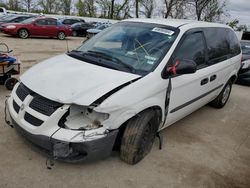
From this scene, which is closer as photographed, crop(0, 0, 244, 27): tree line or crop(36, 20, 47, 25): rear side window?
crop(36, 20, 47, 25): rear side window

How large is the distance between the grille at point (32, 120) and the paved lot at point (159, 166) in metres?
0.49

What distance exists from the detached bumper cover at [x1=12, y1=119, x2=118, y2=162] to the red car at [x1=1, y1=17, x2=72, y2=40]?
1596cm

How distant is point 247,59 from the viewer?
9227 millimetres

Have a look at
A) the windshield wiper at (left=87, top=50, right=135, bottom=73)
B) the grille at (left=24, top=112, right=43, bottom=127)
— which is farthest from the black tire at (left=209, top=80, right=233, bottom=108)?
the grille at (left=24, top=112, right=43, bottom=127)

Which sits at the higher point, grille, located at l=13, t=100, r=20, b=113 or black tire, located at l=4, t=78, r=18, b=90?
grille, located at l=13, t=100, r=20, b=113

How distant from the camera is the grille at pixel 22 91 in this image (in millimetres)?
3075

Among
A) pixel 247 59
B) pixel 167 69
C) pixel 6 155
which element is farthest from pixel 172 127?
pixel 247 59

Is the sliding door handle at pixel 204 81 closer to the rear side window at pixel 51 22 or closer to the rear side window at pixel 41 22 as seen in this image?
the rear side window at pixel 41 22

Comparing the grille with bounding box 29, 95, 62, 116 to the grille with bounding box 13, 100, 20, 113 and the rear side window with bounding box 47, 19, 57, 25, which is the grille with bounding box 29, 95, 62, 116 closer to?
the grille with bounding box 13, 100, 20, 113

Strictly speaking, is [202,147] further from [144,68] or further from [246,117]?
[246,117]

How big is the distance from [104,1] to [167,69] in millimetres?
45406

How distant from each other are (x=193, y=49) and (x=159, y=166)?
5.95 ft

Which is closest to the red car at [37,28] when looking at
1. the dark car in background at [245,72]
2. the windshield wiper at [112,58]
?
the dark car in background at [245,72]

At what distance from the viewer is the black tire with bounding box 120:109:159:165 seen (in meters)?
3.08
